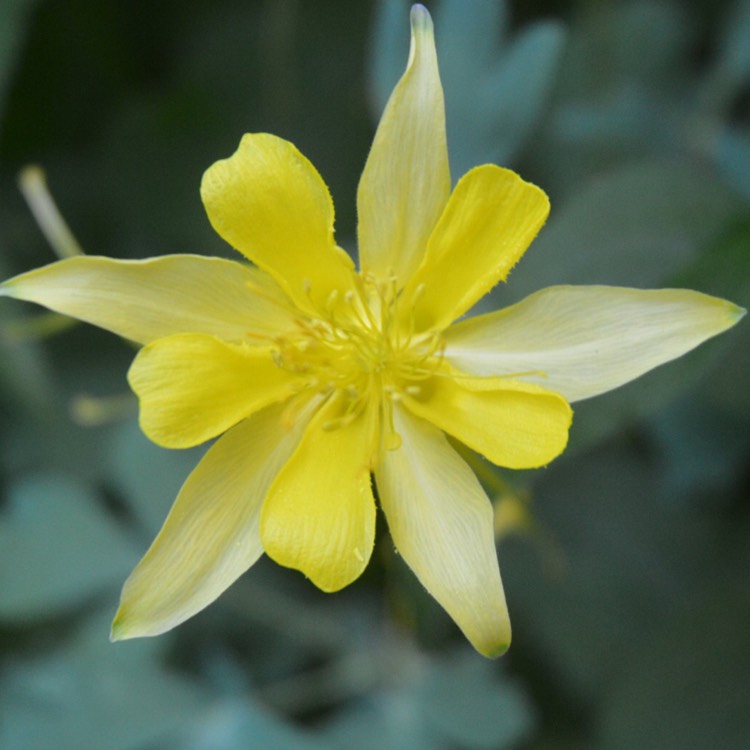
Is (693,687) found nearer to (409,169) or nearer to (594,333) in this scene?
(594,333)

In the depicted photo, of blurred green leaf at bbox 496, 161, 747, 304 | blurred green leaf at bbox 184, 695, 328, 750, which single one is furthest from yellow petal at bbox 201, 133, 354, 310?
blurred green leaf at bbox 184, 695, 328, 750

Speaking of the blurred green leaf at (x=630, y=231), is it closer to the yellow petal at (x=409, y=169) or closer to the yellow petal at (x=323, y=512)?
the yellow petal at (x=409, y=169)

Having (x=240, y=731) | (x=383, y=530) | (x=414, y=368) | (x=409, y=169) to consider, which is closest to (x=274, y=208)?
(x=409, y=169)

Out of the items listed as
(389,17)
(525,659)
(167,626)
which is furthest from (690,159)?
(167,626)

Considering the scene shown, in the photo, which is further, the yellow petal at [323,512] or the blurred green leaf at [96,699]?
the blurred green leaf at [96,699]

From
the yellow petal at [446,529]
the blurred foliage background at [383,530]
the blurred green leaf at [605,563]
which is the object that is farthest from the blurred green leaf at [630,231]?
the blurred green leaf at [605,563]

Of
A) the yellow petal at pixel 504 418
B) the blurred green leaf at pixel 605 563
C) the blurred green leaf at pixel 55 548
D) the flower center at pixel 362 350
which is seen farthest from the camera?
the blurred green leaf at pixel 605 563

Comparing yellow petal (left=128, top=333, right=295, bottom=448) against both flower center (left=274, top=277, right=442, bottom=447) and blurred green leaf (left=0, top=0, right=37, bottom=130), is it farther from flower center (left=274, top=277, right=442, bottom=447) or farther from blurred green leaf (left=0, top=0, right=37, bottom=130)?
blurred green leaf (left=0, top=0, right=37, bottom=130)
